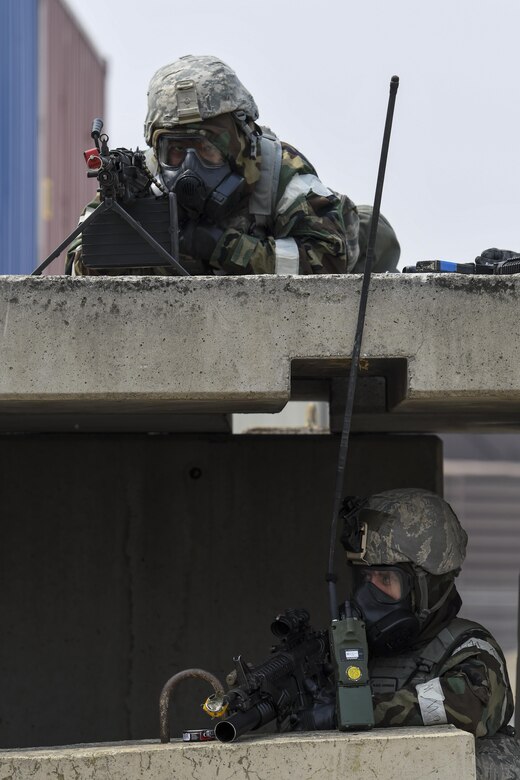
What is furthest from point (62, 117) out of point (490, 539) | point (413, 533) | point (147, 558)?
point (413, 533)

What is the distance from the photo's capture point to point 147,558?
4637 mm

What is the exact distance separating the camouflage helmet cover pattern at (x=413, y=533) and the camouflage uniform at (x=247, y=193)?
2.91ft

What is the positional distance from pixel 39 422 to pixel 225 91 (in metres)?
1.28

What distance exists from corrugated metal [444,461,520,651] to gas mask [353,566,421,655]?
12.8 meters

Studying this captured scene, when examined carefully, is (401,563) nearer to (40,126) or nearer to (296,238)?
(296,238)

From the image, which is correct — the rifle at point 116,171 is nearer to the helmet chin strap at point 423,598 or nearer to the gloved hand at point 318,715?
the helmet chin strap at point 423,598

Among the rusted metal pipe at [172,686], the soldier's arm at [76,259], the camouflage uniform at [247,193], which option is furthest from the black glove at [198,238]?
the rusted metal pipe at [172,686]

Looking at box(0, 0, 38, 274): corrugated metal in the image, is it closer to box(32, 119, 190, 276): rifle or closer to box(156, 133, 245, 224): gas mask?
box(156, 133, 245, 224): gas mask

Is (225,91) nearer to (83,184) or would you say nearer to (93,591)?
(93,591)

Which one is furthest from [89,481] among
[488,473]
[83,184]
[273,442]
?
[83,184]

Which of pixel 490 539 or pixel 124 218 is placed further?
pixel 490 539

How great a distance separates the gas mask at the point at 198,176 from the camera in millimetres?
3945

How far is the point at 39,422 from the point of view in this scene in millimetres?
4105

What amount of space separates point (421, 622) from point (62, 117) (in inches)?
659
